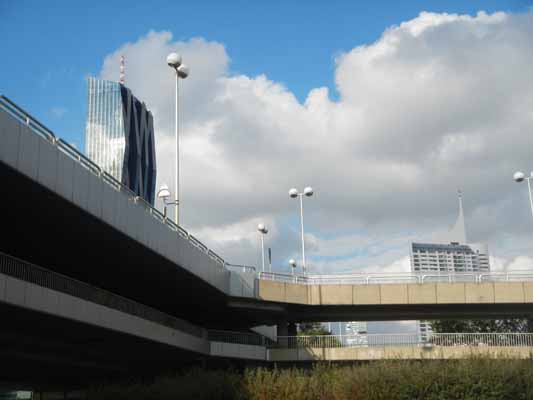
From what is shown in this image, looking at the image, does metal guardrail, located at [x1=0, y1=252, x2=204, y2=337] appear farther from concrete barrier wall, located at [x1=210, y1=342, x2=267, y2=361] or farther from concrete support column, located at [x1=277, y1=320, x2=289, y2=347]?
concrete support column, located at [x1=277, y1=320, x2=289, y2=347]

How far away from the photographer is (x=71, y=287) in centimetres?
2914

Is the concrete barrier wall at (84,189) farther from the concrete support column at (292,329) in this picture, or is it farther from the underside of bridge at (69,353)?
the concrete support column at (292,329)

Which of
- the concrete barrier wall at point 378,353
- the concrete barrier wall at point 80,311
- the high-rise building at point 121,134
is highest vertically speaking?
the high-rise building at point 121,134

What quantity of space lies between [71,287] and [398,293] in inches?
1014

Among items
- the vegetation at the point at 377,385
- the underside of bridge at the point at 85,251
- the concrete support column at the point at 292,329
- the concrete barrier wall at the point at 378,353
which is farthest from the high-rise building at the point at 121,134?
the vegetation at the point at 377,385

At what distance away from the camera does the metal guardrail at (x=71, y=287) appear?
25469 mm

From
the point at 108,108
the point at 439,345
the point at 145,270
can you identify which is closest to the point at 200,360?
the point at 145,270

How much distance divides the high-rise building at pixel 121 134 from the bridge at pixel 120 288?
99514 mm

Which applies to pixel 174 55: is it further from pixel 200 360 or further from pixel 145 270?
pixel 200 360

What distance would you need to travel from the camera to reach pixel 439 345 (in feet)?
156

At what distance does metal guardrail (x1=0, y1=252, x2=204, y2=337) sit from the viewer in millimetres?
25469

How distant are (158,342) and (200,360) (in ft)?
35.8

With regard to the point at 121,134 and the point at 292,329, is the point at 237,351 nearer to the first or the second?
the point at 292,329

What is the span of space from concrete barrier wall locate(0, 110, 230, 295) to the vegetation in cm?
683
